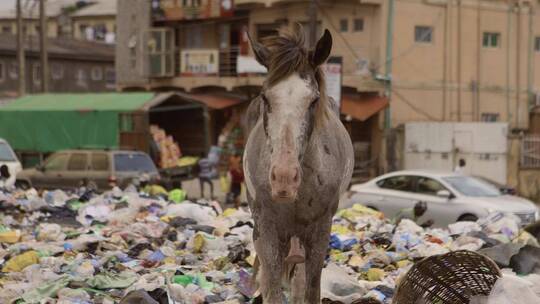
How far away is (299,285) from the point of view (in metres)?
6.78

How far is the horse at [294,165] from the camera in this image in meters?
5.48

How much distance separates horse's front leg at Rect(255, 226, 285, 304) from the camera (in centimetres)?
620

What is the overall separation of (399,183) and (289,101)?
42.6 feet

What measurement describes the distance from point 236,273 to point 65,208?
22.0ft

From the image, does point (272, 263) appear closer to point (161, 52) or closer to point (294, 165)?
point (294, 165)

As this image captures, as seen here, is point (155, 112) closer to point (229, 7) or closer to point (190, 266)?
point (229, 7)

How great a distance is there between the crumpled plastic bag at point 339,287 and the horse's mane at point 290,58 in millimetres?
2426

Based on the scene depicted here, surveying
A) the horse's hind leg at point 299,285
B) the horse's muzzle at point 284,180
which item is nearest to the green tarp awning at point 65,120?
the horse's hind leg at point 299,285

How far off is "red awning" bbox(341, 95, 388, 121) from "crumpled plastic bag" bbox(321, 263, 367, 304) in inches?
947

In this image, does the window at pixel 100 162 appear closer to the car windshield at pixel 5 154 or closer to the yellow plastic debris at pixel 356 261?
the car windshield at pixel 5 154

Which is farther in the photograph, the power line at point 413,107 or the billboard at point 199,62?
the billboard at point 199,62

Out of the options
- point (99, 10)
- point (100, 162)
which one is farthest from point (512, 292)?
point (99, 10)

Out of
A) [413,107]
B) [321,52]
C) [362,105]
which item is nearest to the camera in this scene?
[321,52]

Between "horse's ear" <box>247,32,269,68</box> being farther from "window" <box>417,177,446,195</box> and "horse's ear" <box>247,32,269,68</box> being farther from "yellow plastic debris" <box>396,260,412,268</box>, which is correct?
"window" <box>417,177,446,195</box>
